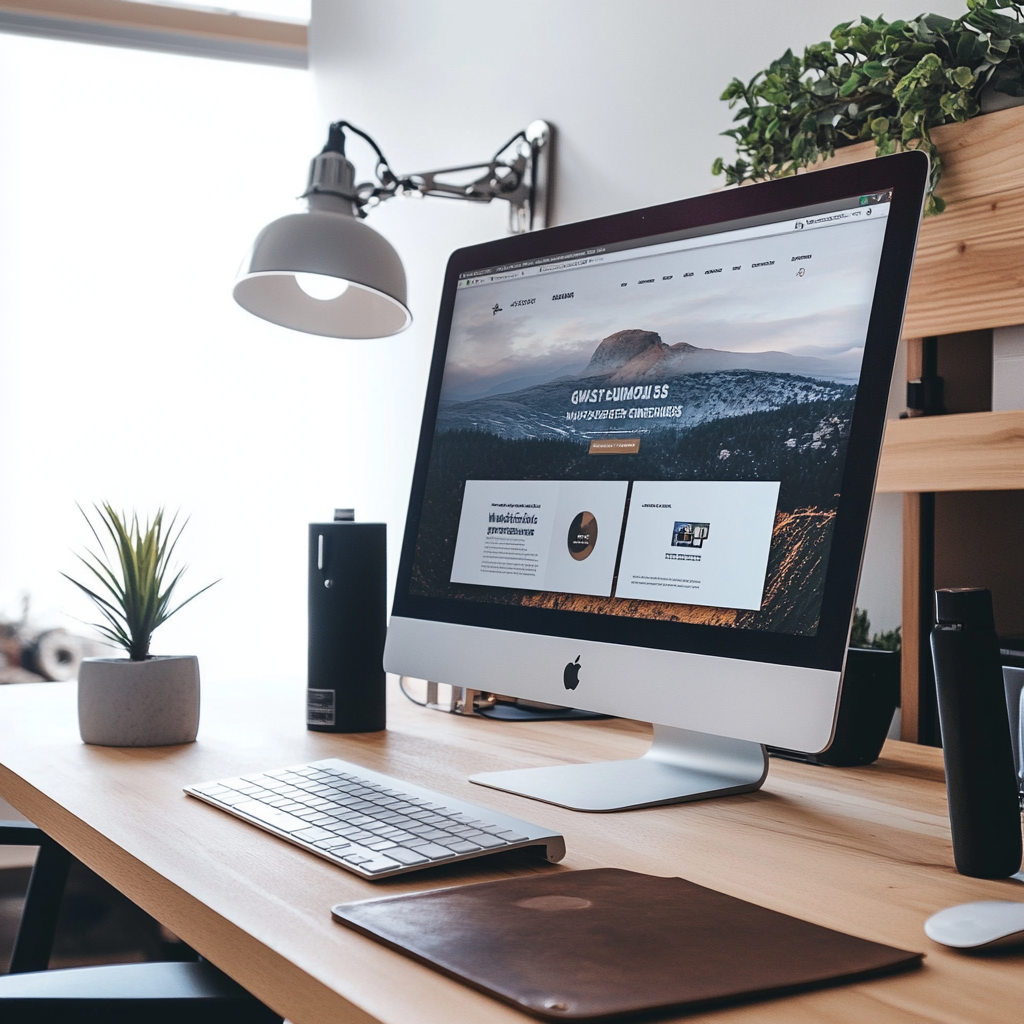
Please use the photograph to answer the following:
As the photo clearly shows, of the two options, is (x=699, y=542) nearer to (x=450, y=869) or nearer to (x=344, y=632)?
(x=450, y=869)

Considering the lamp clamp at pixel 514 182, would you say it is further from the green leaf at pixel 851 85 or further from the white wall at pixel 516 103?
the green leaf at pixel 851 85

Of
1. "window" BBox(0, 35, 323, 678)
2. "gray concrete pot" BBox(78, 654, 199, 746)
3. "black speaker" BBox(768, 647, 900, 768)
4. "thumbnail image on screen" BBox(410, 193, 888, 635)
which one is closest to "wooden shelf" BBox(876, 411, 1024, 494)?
"black speaker" BBox(768, 647, 900, 768)

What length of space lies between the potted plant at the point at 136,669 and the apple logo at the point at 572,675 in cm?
41

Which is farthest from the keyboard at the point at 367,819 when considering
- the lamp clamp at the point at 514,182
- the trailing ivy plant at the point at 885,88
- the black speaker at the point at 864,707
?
the lamp clamp at the point at 514,182

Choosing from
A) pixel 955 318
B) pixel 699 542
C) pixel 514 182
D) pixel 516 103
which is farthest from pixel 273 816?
pixel 516 103

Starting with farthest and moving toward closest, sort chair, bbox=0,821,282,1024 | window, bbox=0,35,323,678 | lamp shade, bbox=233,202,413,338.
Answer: window, bbox=0,35,323,678 < lamp shade, bbox=233,202,413,338 < chair, bbox=0,821,282,1024

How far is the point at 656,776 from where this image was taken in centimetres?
95

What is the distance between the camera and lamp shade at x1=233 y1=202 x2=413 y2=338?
4.35ft

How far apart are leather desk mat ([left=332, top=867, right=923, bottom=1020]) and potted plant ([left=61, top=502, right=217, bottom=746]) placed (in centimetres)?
57

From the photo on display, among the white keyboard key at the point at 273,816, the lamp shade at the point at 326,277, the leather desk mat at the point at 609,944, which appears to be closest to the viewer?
the leather desk mat at the point at 609,944

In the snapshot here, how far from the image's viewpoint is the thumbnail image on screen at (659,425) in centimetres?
84

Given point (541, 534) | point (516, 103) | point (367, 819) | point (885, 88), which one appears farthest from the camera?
point (516, 103)

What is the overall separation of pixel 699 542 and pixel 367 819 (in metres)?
0.34

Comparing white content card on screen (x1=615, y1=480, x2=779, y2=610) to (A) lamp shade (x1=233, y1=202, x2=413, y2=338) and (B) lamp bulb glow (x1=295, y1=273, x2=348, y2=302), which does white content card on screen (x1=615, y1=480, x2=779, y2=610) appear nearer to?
(A) lamp shade (x1=233, y1=202, x2=413, y2=338)
